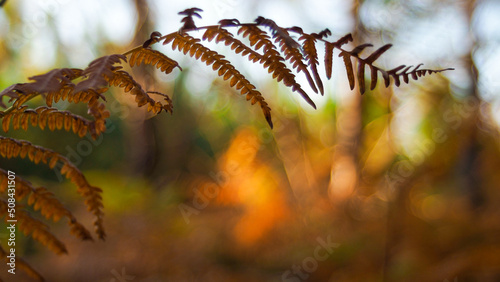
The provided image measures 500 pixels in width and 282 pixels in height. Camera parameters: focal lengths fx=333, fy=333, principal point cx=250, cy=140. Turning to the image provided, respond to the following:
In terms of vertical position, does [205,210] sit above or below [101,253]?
above

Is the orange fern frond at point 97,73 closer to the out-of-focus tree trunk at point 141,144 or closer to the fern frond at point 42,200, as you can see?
the fern frond at point 42,200

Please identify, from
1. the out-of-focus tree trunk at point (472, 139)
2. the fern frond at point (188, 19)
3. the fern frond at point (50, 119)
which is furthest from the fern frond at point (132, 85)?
the out-of-focus tree trunk at point (472, 139)

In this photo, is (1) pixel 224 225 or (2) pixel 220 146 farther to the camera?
(2) pixel 220 146

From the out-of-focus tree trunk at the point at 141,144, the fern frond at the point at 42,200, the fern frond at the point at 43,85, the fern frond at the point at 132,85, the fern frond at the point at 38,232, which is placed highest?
the out-of-focus tree trunk at the point at 141,144

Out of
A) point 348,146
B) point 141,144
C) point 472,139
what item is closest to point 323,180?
point 348,146

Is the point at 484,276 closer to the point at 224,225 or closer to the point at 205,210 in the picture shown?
the point at 224,225

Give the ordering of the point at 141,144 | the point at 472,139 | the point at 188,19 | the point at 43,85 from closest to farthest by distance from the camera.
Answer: the point at 43,85 → the point at 188,19 → the point at 472,139 → the point at 141,144

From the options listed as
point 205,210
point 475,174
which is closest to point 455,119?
point 475,174

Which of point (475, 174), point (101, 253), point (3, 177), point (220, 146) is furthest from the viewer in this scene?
point (220, 146)

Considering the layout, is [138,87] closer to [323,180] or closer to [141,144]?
[323,180]
